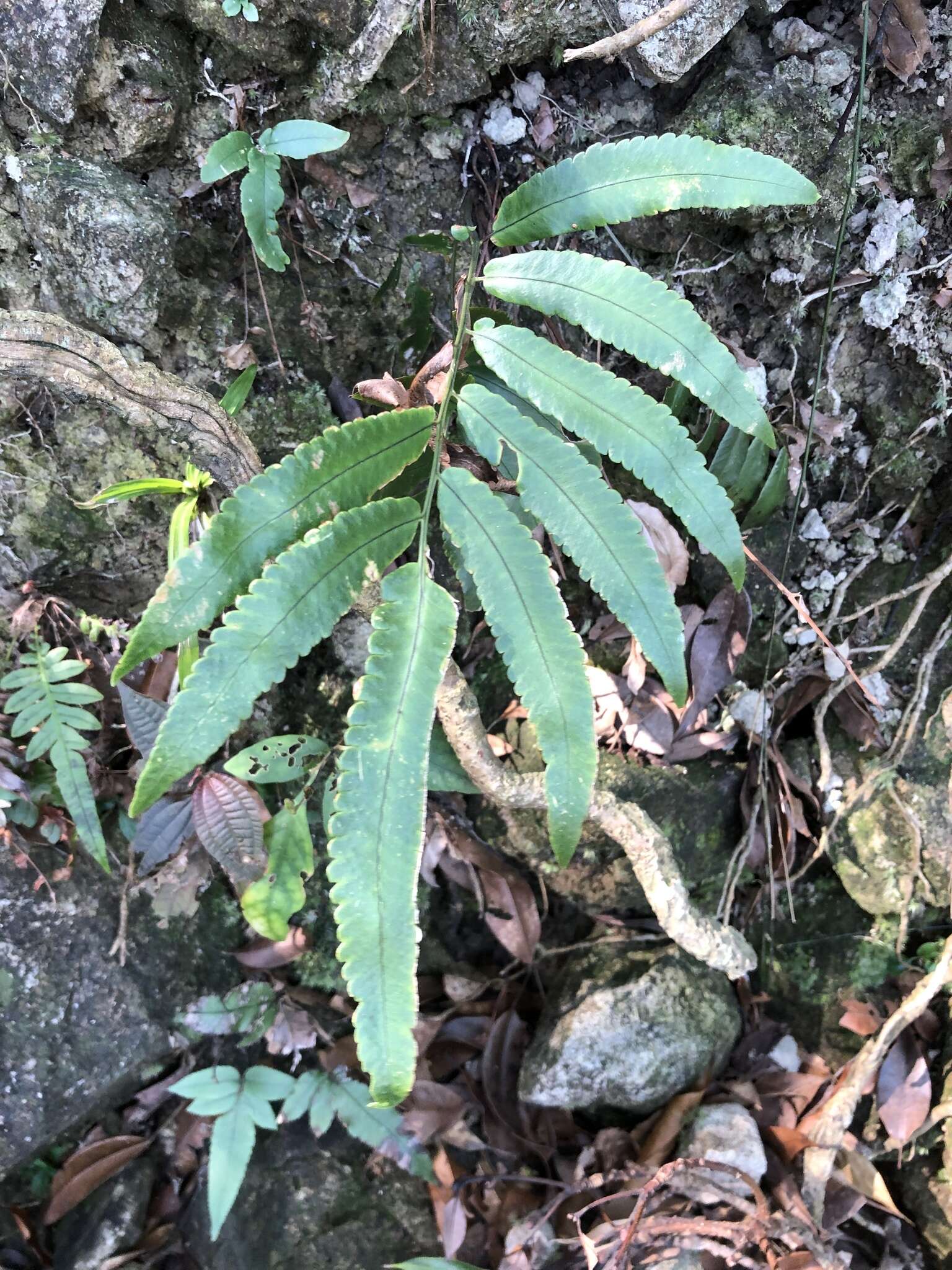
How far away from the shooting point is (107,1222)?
6.75ft

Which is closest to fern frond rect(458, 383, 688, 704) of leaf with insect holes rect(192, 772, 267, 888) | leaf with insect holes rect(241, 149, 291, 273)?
leaf with insect holes rect(241, 149, 291, 273)

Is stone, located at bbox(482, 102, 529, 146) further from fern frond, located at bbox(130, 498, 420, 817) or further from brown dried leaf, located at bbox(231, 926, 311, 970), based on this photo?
brown dried leaf, located at bbox(231, 926, 311, 970)

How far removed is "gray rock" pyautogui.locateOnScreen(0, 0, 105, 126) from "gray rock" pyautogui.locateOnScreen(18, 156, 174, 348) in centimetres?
10

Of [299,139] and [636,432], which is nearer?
[636,432]

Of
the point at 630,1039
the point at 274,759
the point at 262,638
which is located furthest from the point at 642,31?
the point at 630,1039

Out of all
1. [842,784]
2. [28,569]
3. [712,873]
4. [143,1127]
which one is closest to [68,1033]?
[143,1127]

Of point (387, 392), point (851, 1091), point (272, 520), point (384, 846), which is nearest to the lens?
point (384, 846)

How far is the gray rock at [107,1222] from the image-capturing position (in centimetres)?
203

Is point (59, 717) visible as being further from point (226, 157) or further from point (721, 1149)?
point (721, 1149)

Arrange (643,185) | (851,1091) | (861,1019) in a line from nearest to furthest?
(643,185), (851,1091), (861,1019)

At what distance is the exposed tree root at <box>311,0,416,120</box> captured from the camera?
1528 mm

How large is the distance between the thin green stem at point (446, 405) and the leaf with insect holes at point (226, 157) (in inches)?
18.8

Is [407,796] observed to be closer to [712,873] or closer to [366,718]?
[366,718]

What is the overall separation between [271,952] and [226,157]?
1.88 metres
